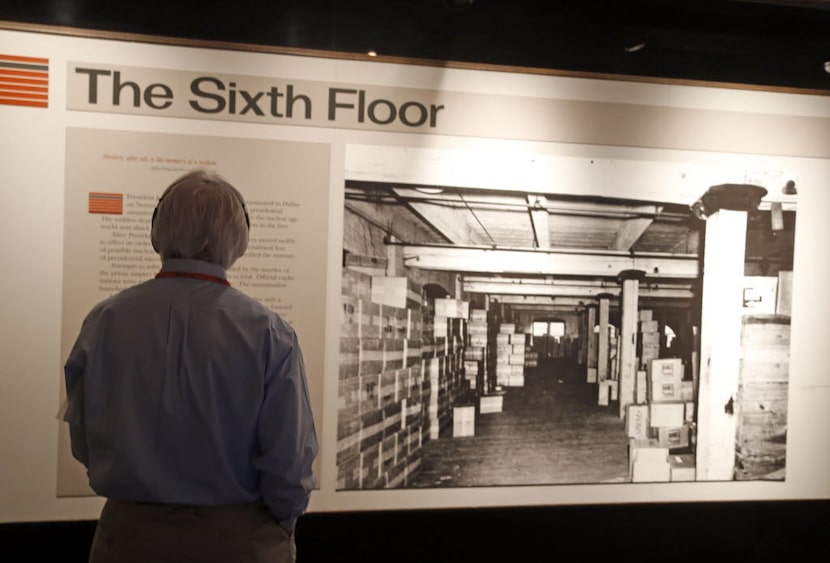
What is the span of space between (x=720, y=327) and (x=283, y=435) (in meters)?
2.52

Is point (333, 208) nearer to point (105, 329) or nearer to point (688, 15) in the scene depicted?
point (105, 329)

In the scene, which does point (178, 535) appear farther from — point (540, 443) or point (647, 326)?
point (647, 326)

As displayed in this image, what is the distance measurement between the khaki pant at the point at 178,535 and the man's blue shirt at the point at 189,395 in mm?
40

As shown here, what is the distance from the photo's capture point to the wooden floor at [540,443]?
3.28m

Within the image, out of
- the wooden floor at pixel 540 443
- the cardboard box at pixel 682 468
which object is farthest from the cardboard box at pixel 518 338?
the cardboard box at pixel 682 468

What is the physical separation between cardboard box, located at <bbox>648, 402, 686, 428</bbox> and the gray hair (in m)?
2.36

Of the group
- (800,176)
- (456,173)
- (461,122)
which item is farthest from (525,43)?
(800,176)

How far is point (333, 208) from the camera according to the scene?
3.12 m

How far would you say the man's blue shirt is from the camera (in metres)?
1.77

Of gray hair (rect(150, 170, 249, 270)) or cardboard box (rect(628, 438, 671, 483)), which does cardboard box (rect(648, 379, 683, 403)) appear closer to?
cardboard box (rect(628, 438, 671, 483))

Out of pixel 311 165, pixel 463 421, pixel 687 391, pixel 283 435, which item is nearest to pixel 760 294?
pixel 687 391

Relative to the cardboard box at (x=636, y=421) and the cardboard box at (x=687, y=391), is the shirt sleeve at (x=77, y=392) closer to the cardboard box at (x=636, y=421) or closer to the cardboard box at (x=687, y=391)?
the cardboard box at (x=636, y=421)

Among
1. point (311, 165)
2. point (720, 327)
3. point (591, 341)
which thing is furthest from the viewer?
point (720, 327)

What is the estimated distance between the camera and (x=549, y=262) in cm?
334
